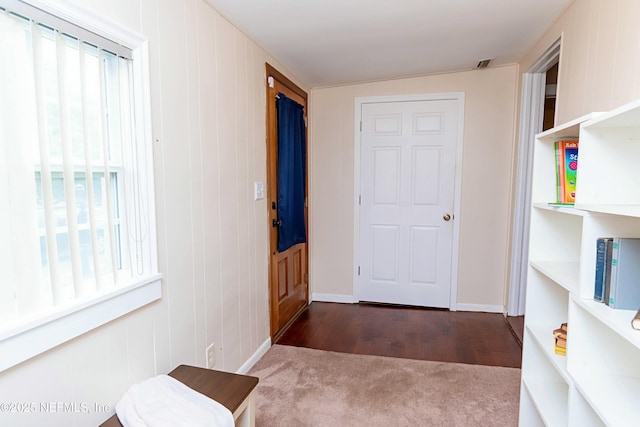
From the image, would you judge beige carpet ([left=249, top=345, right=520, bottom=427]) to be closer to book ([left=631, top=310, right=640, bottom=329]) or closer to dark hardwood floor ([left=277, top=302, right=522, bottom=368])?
dark hardwood floor ([left=277, top=302, right=522, bottom=368])

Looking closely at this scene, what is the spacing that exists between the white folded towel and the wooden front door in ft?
4.53

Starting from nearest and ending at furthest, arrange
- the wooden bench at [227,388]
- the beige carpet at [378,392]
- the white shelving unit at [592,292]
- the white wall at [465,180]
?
the white shelving unit at [592,292] < the wooden bench at [227,388] < the beige carpet at [378,392] < the white wall at [465,180]

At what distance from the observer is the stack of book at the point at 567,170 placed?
1473 mm

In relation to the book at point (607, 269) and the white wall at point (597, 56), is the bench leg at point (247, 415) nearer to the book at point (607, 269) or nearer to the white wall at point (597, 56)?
the book at point (607, 269)

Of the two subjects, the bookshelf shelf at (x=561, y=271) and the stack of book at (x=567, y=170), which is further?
the stack of book at (x=567, y=170)

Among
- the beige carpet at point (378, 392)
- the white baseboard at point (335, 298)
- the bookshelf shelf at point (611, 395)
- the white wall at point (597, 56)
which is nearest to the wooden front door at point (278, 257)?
the white baseboard at point (335, 298)

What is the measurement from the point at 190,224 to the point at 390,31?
1.73 meters

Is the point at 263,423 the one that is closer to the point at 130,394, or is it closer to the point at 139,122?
the point at 130,394

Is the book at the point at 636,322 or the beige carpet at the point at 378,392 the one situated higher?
the book at the point at 636,322

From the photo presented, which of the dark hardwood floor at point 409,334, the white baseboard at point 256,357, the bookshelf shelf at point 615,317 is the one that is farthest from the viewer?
the dark hardwood floor at point 409,334

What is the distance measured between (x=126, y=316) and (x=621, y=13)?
2.43 metres

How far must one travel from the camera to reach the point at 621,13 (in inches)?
59.6

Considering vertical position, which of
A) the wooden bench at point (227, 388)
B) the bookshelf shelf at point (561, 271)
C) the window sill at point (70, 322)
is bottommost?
the wooden bench at point (227, 388)

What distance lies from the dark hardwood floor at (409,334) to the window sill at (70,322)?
1.61 metres
